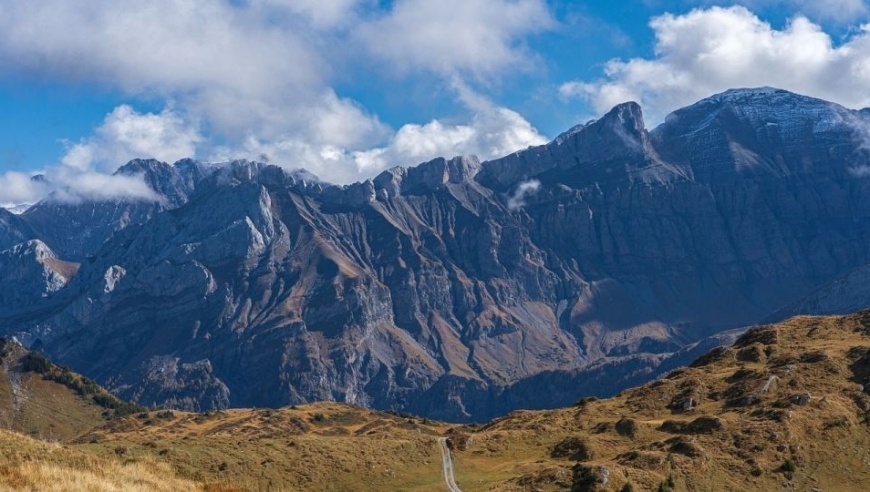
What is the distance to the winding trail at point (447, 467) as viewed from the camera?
91375mm

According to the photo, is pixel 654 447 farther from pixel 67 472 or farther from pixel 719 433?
pixel 67 472

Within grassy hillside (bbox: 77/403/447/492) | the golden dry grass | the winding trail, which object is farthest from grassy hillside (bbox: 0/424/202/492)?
the winding trail

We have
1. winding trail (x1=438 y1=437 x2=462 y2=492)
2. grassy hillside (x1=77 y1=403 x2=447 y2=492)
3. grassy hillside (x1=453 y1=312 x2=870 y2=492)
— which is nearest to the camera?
grassy hillside (x1=453 y1=312 x2=870 y2=492)

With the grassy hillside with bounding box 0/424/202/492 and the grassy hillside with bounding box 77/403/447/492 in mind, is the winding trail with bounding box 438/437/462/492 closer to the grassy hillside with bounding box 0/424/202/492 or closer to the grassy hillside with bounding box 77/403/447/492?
the grassy hillside with bounding box 77/403/447/492

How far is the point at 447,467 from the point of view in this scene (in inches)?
3905

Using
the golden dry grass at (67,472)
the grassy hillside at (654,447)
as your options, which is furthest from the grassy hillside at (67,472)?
the grassy hillside at (654,447)

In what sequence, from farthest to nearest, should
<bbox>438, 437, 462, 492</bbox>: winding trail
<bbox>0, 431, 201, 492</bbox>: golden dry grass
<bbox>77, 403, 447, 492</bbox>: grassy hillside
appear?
<bbox>438, 437, 462, 492</bbox>: winding trail
<bbox>77, 403, 447, 492</bbox>: grassy hillside
<bbox>0, 431, 201, 492</bbox>: golden dry grass

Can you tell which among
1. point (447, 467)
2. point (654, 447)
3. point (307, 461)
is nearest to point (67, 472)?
point (307, 461)

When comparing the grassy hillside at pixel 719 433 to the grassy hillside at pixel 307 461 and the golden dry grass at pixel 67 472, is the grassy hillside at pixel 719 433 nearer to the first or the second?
the grassy hillside at pixel 307 461

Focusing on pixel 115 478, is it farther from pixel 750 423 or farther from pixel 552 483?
pixel 750 423

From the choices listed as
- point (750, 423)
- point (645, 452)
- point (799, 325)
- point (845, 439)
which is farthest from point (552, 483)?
point (799, 325)

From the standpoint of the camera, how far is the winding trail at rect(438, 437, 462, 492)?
91375mm

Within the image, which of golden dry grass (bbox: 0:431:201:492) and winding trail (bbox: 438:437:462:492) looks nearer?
golden dry grass (bbox: 0:431:201:492)

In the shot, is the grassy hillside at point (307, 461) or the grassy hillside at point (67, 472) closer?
the grassy hillside at point (67, 472)
